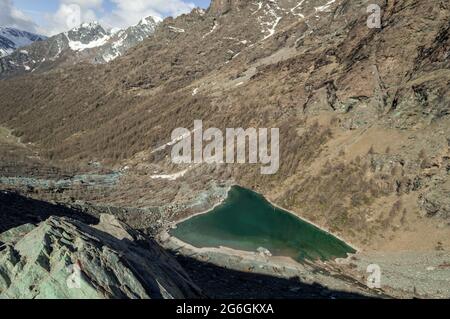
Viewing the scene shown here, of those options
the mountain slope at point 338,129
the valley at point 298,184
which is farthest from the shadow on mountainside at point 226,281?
the mountain slope at point 338,129

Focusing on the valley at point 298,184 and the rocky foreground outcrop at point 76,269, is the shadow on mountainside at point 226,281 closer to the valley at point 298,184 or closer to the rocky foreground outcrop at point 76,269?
the valley at point 298,184

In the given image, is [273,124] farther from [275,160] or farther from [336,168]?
[336,168]

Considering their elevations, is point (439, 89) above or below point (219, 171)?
above

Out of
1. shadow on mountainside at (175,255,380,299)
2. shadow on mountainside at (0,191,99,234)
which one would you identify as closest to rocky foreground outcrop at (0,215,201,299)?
shadow on mountainside at (175,255,380,299)
